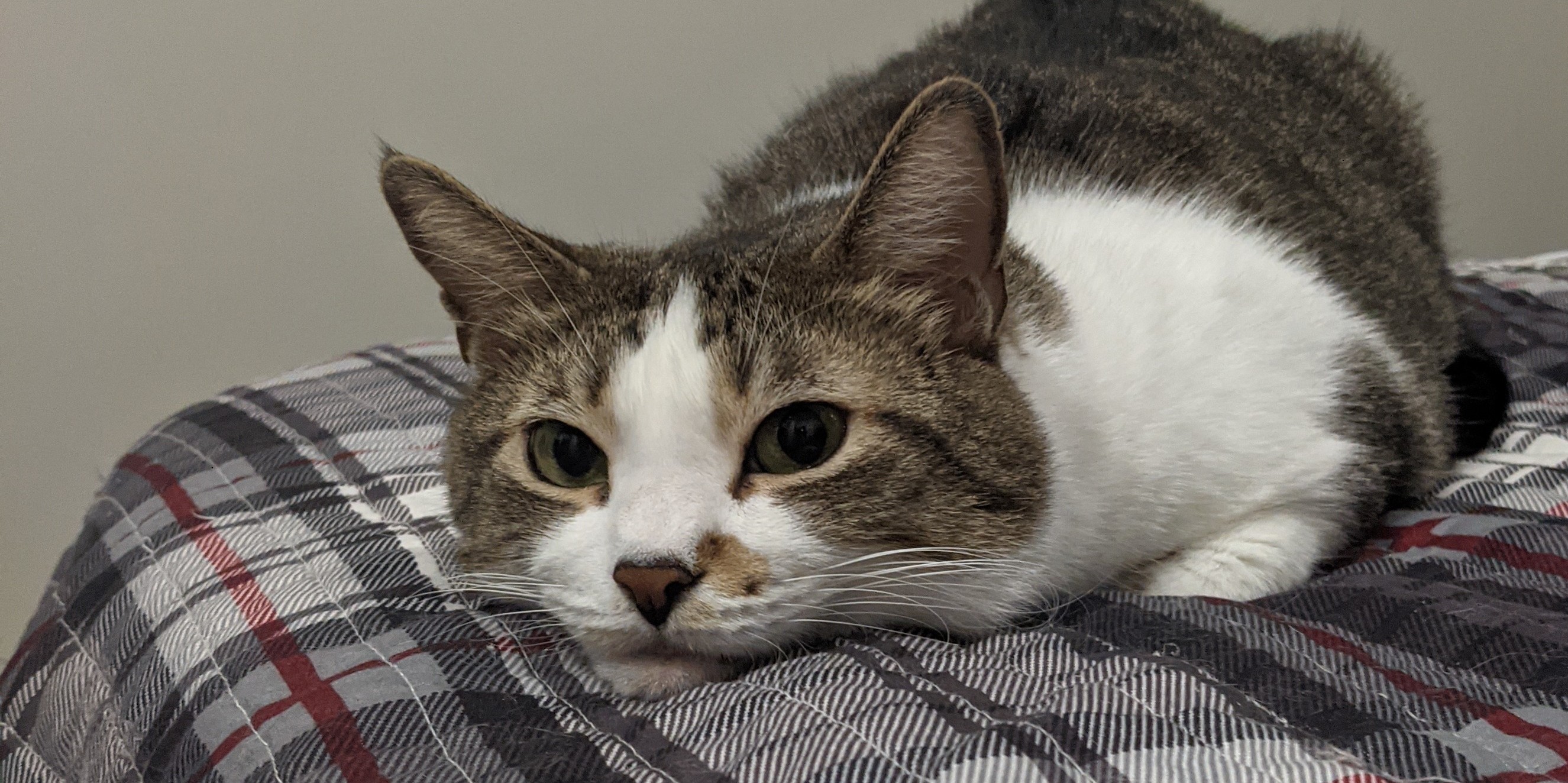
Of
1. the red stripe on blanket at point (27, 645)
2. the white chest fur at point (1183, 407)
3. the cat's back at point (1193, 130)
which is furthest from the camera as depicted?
the cat's back at point (1193, 130)

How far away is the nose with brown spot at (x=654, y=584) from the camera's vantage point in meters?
0.82

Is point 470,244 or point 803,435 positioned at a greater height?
point 470,244

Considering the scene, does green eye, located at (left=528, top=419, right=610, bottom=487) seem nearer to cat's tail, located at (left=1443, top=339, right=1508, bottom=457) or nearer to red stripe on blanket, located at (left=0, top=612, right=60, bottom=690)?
red stripe on blanket, located at (left=0, top=612, right=60, bottom=690)

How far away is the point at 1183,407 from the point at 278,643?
0.94 m

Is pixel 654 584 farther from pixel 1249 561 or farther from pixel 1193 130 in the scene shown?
pixel 1193 130

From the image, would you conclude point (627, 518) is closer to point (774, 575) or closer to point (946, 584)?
point (774, 575)

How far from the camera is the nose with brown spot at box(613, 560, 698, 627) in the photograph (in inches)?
32.3

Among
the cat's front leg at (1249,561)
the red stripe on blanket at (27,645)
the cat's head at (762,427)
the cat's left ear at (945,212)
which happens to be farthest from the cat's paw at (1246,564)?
the red stripe on blanket at (27,645)

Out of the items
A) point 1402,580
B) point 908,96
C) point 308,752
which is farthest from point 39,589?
point 1402,580

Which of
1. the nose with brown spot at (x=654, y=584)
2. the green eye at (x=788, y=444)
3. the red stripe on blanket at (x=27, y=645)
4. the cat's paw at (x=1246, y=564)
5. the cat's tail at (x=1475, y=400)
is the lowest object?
the red stripe on blanket at (x=27, y=645)

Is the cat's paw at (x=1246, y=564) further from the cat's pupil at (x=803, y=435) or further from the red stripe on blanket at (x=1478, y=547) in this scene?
the cat's pupil at (x=803, y=435)

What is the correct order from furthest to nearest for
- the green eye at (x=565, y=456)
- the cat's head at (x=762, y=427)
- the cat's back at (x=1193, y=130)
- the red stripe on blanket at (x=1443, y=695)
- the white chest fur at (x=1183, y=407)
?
the cat's back at (x=1193, y=130)
the white chest fur at (x=1183, y=407)
the green eye at (x=565, y=456)
the cat's head at (x=762, y=427)
the red stripe on blanket at (x=1443, y=695)

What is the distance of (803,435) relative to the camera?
0.93m

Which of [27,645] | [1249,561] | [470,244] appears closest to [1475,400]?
[1249,561]
